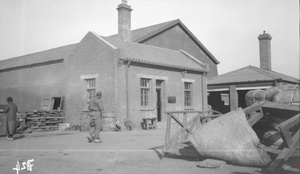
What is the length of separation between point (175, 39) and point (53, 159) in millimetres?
22022

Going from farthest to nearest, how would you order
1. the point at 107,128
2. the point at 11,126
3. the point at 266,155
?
1. the point at 107,128
2. the point at 11,126
3. the point at 266,155

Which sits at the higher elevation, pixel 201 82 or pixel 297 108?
pixel 201 82

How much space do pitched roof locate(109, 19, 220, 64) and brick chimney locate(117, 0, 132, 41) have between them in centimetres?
190

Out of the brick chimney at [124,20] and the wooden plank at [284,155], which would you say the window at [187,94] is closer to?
the brick chimney at [124,20]

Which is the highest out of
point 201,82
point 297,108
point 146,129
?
point 201,82

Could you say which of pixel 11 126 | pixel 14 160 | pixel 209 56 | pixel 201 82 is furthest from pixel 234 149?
pixel 209 56

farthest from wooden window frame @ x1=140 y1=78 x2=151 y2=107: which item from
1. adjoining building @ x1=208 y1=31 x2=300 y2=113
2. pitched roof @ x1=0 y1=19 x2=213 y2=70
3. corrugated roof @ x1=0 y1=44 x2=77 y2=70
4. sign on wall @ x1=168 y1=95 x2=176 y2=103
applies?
adjoining building @ x1=208 y1=31 x2=300 y2=113

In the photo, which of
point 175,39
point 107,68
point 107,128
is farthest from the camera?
point 175,39

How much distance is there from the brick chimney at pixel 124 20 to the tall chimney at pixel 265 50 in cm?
1266

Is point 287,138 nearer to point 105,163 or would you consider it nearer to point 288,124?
point 288,124

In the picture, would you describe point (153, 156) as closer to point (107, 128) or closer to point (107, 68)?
point (107, 128)

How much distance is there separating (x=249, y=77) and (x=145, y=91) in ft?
34.6

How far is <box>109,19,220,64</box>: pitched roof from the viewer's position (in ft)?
79.3

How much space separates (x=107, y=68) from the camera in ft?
54.6
